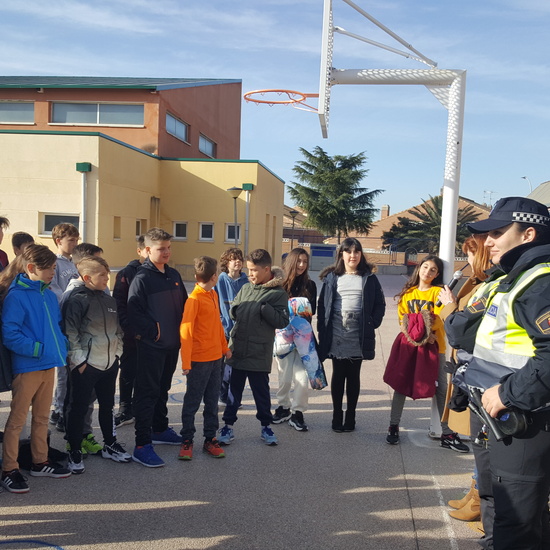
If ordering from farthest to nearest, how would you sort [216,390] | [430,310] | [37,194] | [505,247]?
[37,194], [430,310], [216,390], [505,247]

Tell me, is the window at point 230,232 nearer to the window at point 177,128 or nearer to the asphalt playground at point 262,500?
the window at point 177,128

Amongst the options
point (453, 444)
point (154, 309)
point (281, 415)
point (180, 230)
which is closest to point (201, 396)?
point (154, 309)

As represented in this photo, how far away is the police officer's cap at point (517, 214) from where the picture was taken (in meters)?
2.81

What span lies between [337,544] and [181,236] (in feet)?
67.1

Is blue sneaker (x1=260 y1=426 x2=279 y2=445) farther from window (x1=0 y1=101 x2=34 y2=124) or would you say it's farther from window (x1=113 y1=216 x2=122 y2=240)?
window (x1=0 y1=101 x2=34 y2=124)

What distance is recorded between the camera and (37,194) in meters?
17.6

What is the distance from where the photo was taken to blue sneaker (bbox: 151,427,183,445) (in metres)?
5.20

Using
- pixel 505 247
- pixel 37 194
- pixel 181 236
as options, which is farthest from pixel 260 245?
pixel 505 247

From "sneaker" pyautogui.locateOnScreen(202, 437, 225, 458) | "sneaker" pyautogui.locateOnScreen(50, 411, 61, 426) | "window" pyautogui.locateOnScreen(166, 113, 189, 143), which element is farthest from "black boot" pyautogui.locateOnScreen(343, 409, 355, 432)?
"window" pyautogui.locateOnScreen(166, 113, 189, 143)

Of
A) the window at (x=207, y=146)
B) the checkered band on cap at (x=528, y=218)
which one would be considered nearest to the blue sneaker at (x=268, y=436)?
the checkered band on cap at (x=528, y=218)

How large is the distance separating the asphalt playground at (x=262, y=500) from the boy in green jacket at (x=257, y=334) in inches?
11.3

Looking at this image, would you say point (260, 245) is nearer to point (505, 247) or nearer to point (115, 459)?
point (115, 459)

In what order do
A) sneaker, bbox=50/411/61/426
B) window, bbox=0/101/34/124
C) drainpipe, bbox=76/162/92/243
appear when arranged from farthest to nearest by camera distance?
1. window, bbox=0/101/34/124
2. drainpipe, bbox=76/162/92/243
3. sneaker, bbox=50/411/61/426

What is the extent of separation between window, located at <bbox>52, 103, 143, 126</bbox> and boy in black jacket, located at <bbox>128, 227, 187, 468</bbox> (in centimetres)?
1906
